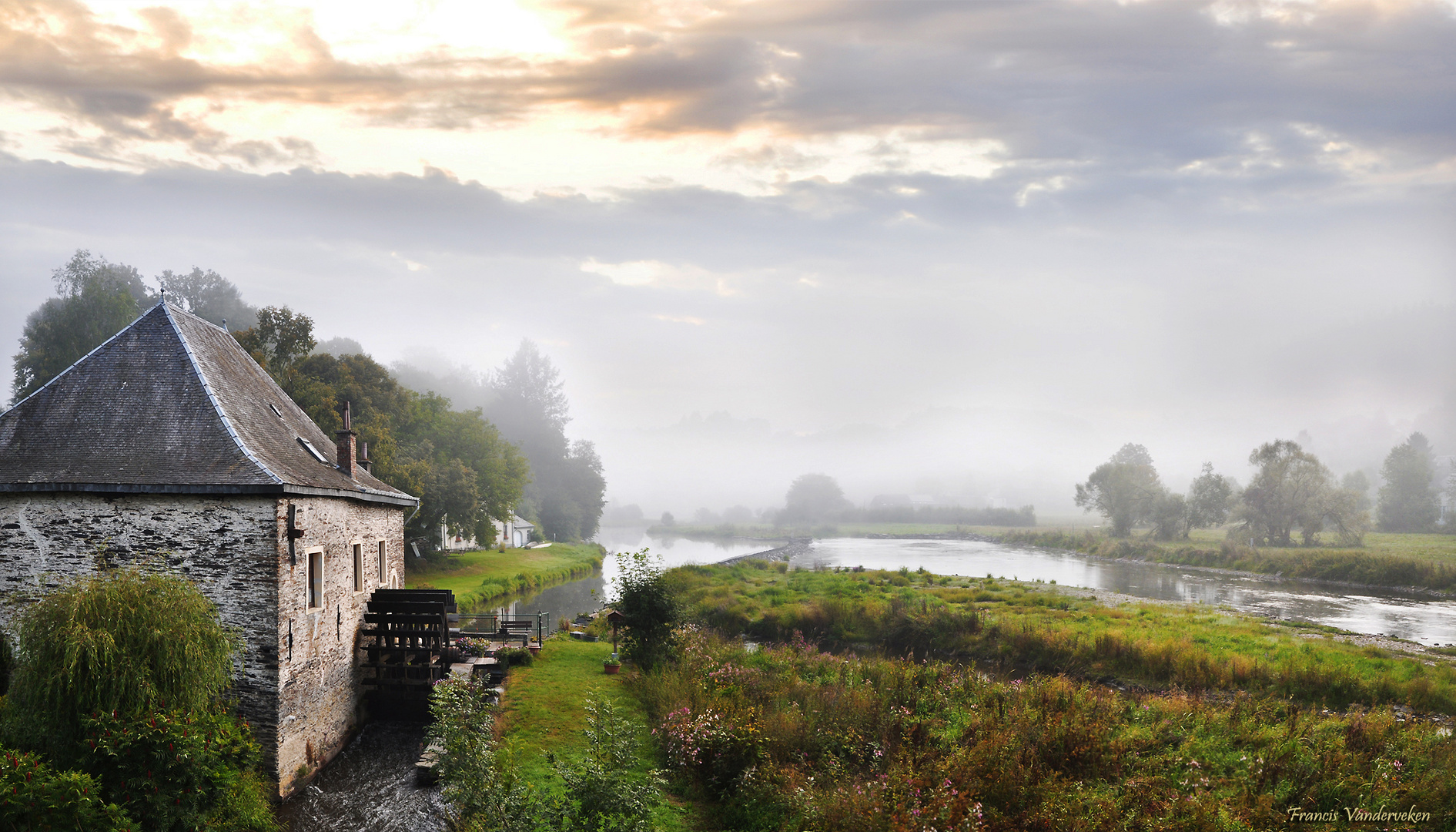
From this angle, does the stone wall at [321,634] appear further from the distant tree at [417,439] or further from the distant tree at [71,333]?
the distant tree at [71,333]

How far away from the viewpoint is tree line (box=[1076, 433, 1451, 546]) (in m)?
52.0

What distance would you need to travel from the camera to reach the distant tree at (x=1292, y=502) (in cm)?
5109

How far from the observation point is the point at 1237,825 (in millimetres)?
8664

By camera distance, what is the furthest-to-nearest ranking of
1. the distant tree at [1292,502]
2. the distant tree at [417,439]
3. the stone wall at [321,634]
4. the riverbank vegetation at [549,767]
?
1. the distant tree at [1292,502]
2. the distant tree at [417,439]
3. the stone wall at [321,634]
4. the riverbank vegetation at [549,767]

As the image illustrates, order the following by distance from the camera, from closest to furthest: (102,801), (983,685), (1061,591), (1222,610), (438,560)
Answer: (102,801) < (983,685) < (1222,610) < (1061,591) < (438,560)

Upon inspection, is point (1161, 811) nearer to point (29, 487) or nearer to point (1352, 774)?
point (1352, 774)

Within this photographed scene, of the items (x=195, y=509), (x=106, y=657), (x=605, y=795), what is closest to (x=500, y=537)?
(x=195, y=509)

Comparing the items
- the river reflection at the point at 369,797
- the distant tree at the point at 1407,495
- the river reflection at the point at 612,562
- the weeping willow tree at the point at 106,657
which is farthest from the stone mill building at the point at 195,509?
the distant tree at the point at 1407,495

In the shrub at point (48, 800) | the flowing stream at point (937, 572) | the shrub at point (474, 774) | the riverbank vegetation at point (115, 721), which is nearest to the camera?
the shrub at point (48, 800)

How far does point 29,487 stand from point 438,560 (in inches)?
1207

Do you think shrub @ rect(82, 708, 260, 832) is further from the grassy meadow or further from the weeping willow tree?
the grassy meadow

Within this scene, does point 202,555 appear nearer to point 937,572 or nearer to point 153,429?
point 153,429

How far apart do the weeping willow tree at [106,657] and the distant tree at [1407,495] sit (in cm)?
8669

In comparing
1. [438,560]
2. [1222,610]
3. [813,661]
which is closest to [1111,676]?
[813,661]
